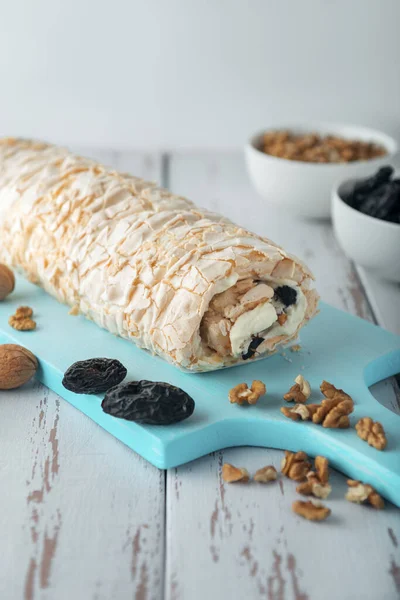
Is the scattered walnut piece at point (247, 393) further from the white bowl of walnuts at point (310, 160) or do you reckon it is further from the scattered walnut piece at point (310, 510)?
the white bowl of walnuts at point (310, 160)

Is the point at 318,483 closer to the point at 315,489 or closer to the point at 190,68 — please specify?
the point at 315,489

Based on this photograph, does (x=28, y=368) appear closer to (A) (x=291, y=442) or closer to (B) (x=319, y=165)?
(A) (x=291, y=442)

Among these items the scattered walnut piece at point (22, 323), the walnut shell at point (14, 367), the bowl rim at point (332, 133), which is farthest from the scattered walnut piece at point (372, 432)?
the bowl rim at point (332, 133)

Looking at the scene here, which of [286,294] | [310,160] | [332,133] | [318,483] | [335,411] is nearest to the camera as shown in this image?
[318,483]

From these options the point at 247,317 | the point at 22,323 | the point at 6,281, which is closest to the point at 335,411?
the point at 247,317

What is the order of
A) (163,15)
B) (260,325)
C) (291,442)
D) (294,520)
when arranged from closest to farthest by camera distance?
1. (294,520)
2. (291,442)
3. (260,325)
4. (163,15)

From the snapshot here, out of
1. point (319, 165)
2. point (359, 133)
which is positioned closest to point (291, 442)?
point (319, 165)

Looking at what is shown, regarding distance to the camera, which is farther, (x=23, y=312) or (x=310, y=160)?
(x=310, y=160)
